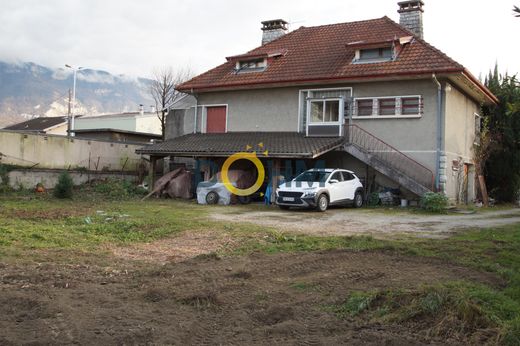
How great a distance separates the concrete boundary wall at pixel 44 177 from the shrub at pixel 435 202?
15411 millimetres

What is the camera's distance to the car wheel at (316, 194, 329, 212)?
678 inches

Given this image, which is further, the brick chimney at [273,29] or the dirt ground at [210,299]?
the brick chimney at [273,29]

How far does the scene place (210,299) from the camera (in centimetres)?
592

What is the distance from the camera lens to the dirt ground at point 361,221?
1207 cm

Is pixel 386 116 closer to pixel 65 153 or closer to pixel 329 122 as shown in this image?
pixel 329 122

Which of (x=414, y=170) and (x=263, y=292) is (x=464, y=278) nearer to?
(x=263, y=292)

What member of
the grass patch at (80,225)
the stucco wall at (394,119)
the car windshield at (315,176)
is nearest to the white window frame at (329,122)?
the stucco wall at (394,119)

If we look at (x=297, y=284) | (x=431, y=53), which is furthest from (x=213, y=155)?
(x=297, y=284)

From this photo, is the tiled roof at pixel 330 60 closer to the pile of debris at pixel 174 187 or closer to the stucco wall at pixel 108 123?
the pile of debris at pixel 174 187

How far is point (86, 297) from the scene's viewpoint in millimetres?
5961

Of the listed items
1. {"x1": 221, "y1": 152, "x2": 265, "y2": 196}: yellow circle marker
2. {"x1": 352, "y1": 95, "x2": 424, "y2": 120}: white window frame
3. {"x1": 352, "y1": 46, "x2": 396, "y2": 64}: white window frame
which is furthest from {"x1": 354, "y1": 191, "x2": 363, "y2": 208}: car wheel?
{"x1": 352, "y1": 46, "x2": 396, "y2": 64}: white window frame

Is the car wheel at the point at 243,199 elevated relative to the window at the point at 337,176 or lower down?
lower down

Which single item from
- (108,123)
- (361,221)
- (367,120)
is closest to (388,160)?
(367,120)

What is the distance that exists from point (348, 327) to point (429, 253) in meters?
4.09
